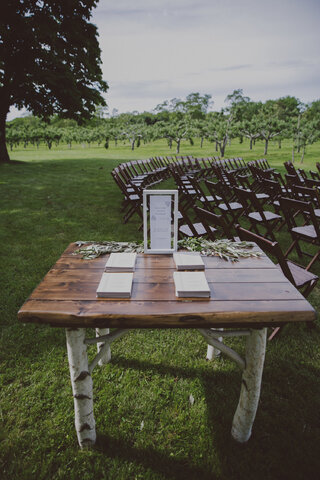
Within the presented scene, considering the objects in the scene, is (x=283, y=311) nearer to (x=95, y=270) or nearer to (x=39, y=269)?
(x=95, y=270)

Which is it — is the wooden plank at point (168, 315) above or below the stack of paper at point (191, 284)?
below

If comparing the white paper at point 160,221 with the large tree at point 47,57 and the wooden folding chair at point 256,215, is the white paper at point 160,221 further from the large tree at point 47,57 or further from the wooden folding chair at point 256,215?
the large tree at point 47,57

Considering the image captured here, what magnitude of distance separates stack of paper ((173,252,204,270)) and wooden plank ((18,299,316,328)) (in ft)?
1.30

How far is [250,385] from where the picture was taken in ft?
5.54

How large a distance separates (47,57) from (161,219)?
54.6 ft

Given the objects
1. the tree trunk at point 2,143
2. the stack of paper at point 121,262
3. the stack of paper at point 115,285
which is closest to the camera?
the stack of paper at point 115,285

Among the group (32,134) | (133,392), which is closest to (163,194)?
(133,392)

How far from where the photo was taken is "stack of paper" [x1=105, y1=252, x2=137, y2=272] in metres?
1.77

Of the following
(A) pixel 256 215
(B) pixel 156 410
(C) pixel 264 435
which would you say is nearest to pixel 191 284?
(B) pixel 156 410

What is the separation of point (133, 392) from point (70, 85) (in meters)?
16.9

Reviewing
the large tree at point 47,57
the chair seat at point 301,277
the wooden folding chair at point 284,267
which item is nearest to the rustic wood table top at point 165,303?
the wooden folding chair at point 284,267

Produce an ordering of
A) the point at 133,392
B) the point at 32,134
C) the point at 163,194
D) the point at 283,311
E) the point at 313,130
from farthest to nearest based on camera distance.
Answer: the point at 32,134
the point at 313,130
the point at 133,392
the point at 163,194
the point at 283,311

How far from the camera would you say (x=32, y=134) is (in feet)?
125

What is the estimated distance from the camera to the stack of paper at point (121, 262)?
1.77 metres
